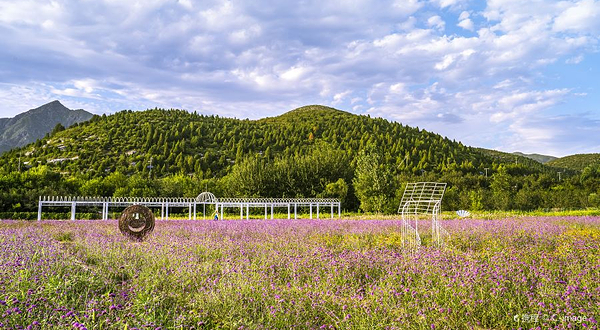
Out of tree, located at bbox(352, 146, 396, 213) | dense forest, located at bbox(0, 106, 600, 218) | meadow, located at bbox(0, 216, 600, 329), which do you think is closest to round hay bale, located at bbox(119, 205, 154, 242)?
meadow, located at bbox(0, 216, 600, 329)

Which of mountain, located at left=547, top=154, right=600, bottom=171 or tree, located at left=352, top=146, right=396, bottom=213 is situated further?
mountain, located at left=547, top=154, right=600, bottom=171

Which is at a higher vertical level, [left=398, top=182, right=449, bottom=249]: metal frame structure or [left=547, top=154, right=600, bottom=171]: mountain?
[left=547, top=154, right=600, bottom=171]: mountain

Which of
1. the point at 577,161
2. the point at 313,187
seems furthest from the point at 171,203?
the point at 577,161

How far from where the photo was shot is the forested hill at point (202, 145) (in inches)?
2212

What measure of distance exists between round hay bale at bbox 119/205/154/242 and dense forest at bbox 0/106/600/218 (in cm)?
1692

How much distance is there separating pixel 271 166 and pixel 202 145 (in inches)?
1199

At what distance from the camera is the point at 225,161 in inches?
2303

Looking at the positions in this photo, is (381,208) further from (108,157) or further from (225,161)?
(108,157)

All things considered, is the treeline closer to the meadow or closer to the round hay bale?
Answer: the round hay bale

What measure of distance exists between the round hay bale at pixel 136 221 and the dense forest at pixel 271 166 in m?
16.9

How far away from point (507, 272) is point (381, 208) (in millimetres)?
22588

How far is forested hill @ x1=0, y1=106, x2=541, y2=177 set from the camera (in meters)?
56.2

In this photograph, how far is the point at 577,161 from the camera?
9106cm

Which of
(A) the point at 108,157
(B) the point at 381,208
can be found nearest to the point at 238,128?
(A) the point at 108,157
